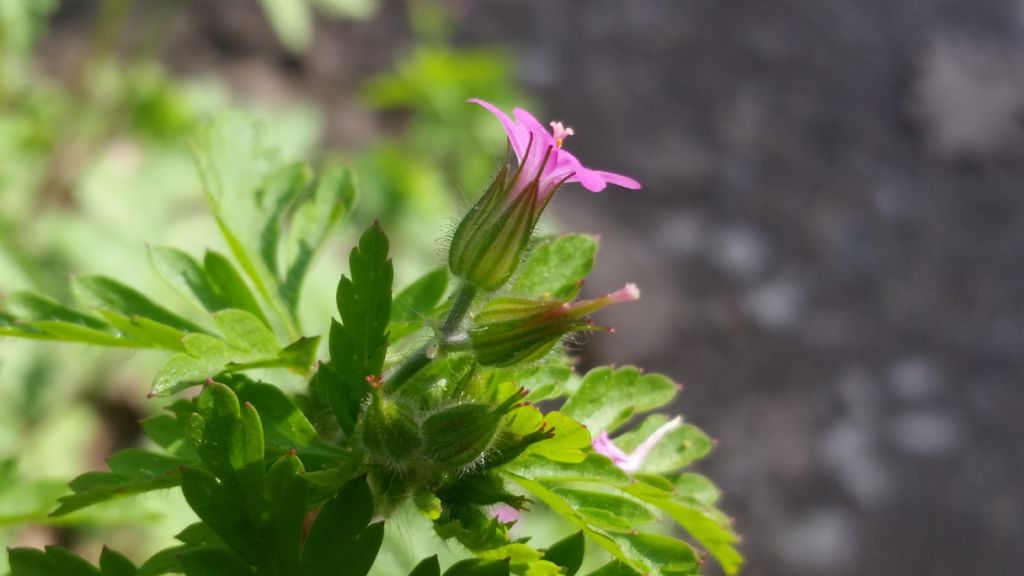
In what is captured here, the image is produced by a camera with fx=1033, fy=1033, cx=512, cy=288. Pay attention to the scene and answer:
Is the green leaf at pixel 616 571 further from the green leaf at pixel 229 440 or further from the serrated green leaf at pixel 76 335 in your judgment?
the serrated green leaf at pixel 76 335

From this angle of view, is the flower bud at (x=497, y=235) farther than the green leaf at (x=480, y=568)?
Yes

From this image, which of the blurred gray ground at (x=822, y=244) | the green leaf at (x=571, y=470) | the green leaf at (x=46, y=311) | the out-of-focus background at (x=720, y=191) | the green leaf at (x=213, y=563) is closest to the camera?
the green leaf at (x=213, y=563)

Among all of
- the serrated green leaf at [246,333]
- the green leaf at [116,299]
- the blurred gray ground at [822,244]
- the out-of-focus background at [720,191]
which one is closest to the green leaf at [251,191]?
the green leaf at [116,299]

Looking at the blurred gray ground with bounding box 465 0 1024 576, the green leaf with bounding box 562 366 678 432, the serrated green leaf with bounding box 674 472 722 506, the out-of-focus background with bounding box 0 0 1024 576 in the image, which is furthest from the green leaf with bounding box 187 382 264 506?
the blurred gray ground with bounding box 465 0 1024 576

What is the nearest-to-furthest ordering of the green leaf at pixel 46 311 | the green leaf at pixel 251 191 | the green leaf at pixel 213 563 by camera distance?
the green leaf at pixel 213 563 < the green leaf at pixel 46 311 < the green leaf at pixel 251 191

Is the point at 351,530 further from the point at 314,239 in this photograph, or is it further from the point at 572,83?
the point at 572,83

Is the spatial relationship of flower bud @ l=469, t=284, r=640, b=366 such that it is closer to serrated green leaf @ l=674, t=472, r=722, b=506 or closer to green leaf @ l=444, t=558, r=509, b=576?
green leaf @ l=444, t=558, r=509, b=576

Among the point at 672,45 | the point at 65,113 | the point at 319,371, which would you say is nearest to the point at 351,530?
the point at 319,371

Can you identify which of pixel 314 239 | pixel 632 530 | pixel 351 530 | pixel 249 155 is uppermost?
pixel 249 155
